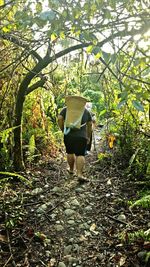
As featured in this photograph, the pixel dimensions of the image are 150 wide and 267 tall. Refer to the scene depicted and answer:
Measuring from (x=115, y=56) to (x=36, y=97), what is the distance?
5.93 metres

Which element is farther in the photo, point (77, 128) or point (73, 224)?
point (77, 128)

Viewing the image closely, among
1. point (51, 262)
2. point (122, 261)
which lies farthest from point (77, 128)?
point (122, 261)

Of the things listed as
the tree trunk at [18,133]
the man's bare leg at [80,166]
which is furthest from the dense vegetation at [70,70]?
the man's bare leg at [80,166]

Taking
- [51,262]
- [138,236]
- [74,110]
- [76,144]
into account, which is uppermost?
[74,110]

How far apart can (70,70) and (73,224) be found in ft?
10.6

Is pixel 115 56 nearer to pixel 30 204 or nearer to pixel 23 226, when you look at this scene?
pixel 23 226

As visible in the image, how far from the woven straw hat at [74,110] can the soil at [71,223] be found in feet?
3.68

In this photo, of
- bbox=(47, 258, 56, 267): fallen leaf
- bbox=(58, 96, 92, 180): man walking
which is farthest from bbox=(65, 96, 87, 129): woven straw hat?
bbox=(47, 258, 56, 267): fallen leaf

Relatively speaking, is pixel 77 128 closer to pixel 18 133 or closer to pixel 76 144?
pixel 76 144

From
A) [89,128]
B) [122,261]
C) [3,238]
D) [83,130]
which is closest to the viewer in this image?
[122,261]

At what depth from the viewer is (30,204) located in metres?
5.39

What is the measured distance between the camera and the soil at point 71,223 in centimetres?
402

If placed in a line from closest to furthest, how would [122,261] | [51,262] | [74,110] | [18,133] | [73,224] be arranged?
[122,261] → [51,262] → [73,224] → [18,133] → [74,110]

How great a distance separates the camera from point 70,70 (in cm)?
708
